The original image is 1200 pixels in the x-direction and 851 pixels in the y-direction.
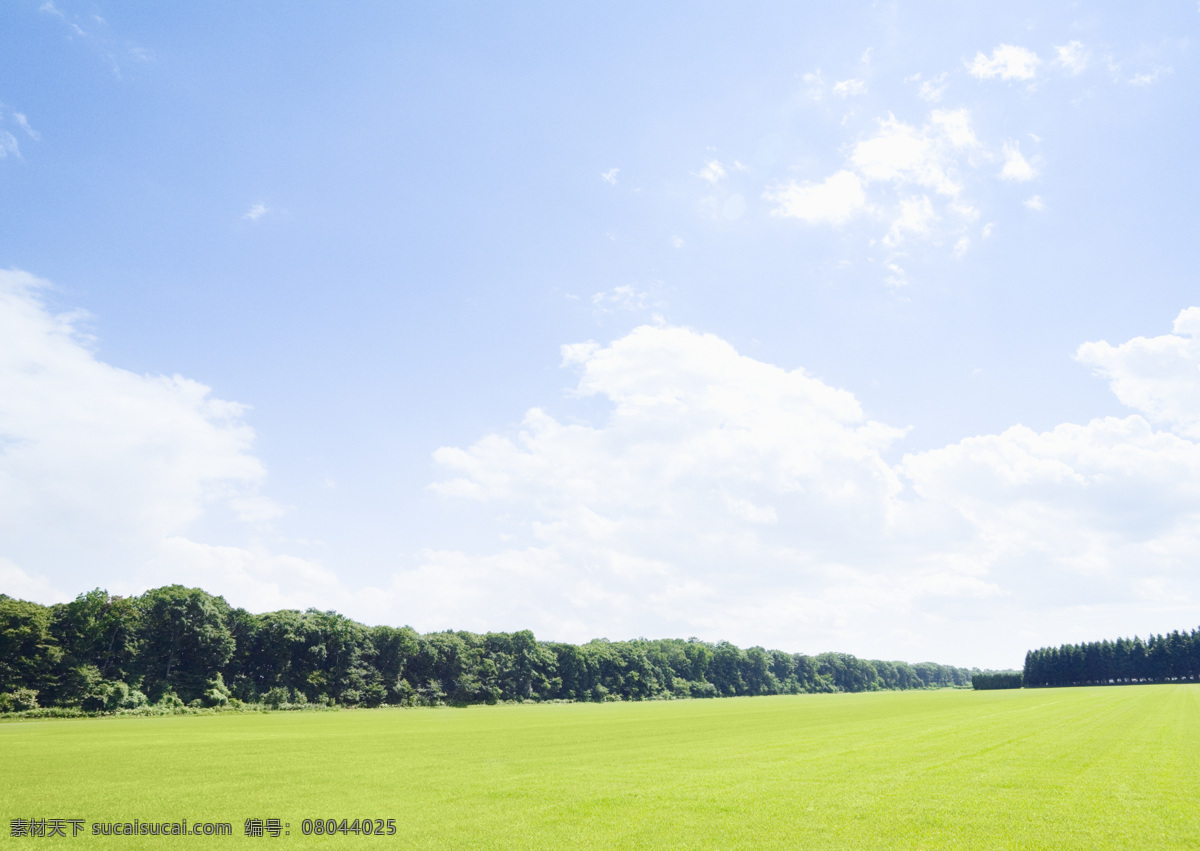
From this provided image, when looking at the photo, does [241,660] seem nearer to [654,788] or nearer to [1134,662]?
[654,788]

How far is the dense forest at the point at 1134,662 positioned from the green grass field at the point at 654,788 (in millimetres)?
197350

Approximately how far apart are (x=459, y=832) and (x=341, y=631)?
103m

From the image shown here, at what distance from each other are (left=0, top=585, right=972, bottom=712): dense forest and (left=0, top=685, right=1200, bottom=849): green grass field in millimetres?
47600

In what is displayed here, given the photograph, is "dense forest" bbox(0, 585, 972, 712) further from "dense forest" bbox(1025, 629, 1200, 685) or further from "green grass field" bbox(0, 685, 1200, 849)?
"dense forest" bbox(1025, 629, 1200, 685)

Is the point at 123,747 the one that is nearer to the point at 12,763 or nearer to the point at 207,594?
the point at 12,763

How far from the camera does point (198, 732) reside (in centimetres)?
4784

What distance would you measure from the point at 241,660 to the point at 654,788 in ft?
322

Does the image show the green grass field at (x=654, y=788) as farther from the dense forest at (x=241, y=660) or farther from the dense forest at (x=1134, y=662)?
the dense forest at (x=1134, y=662)

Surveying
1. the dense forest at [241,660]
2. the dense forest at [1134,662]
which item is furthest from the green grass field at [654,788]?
the dense forest at [1134,662]

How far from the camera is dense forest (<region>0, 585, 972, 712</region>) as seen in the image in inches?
3044

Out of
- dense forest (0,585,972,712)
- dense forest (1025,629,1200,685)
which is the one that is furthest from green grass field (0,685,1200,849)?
dense forest (1025,629,1200,685)

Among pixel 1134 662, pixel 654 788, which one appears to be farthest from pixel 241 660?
pixel 1134 662

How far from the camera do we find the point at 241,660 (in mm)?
100312

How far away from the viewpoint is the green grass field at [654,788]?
16.3 m
